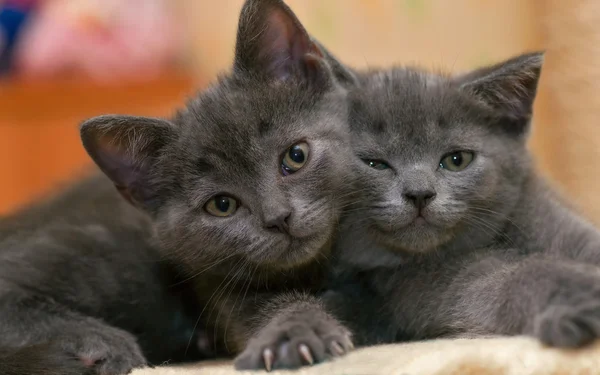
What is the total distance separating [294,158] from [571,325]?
57cm

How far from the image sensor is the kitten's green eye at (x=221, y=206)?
134 centimetres

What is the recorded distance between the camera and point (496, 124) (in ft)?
4.87

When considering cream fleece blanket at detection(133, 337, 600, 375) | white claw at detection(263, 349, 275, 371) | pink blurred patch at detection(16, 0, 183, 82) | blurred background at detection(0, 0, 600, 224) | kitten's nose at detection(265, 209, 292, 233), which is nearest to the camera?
cream fleece blanket at detection(133, 337, 600, 375)

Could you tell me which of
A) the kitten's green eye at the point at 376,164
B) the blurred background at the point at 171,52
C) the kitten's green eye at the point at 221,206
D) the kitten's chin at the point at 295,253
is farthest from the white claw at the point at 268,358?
the blurred background at the point at 171,52

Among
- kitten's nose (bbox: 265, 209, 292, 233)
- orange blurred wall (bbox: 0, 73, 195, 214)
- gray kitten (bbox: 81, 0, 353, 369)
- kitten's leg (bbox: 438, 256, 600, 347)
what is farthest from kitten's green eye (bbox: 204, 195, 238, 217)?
orange blurred wall (bbox: 0, 73, 195, 214)

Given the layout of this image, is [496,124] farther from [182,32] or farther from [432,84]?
[182,32]

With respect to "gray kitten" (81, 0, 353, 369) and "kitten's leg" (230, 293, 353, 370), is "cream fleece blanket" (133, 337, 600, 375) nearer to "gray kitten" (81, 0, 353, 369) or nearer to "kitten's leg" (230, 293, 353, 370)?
"kitten's leg" (230, 293, 353, 370)

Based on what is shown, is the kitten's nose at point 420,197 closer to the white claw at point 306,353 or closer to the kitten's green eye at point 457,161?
the kitten's green eye at point 457,161

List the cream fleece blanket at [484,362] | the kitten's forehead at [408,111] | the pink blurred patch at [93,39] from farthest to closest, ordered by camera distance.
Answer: the pink blurred patch at [93,39] < the kitten's forehead at [408,111] < the cream fleece blanket at [484,362]

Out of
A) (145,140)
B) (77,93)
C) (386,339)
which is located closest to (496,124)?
(386,339)

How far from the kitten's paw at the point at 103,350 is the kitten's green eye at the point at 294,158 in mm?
452

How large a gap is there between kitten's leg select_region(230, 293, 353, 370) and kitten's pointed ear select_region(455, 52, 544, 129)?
55 cm

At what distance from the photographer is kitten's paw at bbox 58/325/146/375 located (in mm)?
1313

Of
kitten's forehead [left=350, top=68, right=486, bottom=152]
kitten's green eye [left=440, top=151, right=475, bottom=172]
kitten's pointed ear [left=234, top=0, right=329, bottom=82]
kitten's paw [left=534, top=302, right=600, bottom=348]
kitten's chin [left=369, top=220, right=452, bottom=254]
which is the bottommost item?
kitten's paw [left=534, top=302, right=600, bottom=348]
